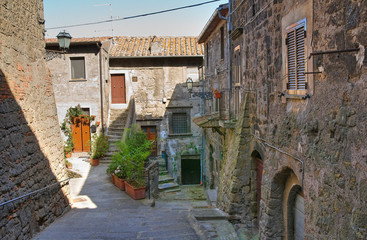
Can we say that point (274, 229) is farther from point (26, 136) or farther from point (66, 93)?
point (66, 93)

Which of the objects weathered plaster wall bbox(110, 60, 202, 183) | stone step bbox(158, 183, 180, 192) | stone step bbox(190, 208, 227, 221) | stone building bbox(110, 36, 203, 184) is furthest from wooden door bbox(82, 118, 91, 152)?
stone step bbox(190, 208, 227, 221)

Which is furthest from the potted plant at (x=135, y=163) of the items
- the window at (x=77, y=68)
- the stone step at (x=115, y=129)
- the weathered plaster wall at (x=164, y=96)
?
the weathered plaster wall at (x=164, y=96)

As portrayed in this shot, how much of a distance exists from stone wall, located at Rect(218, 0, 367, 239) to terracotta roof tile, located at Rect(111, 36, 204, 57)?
11.7m

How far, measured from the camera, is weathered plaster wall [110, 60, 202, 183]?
763 inches

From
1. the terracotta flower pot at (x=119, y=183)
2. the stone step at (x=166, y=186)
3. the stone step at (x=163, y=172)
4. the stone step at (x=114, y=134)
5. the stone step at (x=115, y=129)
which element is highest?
the stone step at (x=115, y=129)

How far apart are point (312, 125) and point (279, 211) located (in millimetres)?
2303

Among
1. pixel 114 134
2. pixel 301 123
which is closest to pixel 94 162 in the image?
pixel 114 134

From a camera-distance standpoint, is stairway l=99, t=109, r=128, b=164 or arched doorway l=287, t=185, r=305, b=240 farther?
stairway l=99, t=109, r=128, b=164

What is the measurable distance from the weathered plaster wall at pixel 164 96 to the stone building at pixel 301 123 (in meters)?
10.7

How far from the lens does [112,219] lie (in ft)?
26.0

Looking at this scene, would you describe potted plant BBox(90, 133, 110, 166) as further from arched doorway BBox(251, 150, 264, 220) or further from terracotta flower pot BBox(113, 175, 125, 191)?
arched doorway BBox(251, 150, 264, 220)

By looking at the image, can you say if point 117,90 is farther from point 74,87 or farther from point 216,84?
point 216,84

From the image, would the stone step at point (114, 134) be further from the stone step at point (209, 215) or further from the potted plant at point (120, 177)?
the stone step at point (209, 215)

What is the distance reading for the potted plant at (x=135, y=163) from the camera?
1006 cm
